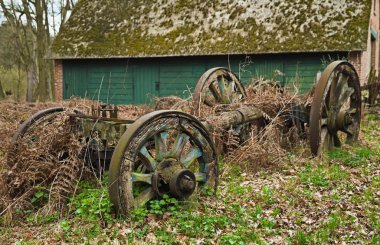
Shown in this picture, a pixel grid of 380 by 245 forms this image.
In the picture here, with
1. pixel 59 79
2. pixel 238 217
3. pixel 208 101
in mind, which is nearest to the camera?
pixel 238 217

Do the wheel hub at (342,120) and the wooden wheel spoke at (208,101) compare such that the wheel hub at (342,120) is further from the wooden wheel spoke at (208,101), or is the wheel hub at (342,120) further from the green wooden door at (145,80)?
the green wooden door at (145,80)

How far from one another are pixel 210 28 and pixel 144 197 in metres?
13.8

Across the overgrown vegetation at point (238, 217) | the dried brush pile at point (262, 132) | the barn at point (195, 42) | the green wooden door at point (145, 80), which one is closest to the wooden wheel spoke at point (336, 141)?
the dried brush pile at point (262, 132)

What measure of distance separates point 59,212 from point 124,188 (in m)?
0.89

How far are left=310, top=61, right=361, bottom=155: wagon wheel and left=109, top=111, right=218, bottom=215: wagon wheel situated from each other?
256cm

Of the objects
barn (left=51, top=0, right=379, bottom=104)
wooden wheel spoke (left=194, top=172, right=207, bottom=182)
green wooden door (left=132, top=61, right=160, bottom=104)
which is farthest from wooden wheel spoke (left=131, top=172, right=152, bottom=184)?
green wooden door (left=132, top=61, right=160, bottom=104)

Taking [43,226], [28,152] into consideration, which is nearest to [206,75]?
[28,152]

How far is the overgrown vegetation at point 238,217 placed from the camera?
4359mm

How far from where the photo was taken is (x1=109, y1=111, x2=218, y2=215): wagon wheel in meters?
4.39

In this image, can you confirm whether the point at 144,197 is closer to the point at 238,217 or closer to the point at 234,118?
the point at 238,217

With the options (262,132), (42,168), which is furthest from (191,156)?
(262,132)

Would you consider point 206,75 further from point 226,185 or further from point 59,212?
point 59,212

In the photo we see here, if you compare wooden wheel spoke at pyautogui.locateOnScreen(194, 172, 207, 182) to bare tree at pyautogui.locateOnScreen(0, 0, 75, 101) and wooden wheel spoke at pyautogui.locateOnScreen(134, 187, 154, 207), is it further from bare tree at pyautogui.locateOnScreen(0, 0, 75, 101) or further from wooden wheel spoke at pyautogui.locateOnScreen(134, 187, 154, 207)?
bare tree at pyautogui.locateOnScreen(0, 0, 75, 101)

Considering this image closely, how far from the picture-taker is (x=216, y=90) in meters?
7.93
